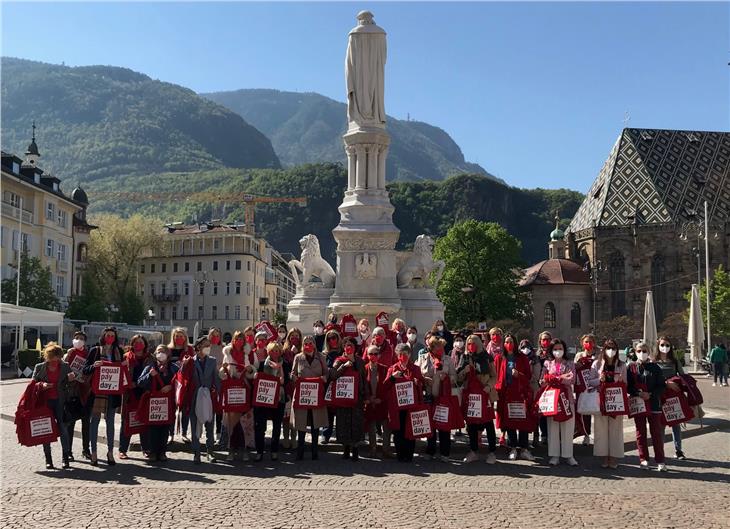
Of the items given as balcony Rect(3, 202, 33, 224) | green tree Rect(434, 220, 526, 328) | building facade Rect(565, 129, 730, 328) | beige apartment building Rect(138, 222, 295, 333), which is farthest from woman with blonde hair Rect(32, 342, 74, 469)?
building facade Rect(565, 129, 730, 328)

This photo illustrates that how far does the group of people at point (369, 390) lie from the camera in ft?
36.4

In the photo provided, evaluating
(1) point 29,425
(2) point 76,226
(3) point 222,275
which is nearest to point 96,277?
(2) point 76,226

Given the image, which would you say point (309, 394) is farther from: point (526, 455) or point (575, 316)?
point (575, 316)

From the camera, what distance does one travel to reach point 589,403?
36.4ft

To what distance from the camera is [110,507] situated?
8414 millimetres

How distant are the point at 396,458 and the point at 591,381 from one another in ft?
10.4

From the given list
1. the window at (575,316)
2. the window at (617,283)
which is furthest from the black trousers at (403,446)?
the window at (617,283)

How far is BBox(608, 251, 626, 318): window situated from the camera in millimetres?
73125

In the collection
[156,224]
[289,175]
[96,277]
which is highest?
[289,175]

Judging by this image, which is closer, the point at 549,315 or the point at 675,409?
the point at 675,409

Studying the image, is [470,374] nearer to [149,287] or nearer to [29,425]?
[29,425]

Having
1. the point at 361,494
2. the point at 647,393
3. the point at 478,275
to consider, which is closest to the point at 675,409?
the point at 647,393

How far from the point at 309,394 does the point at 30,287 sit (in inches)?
1361

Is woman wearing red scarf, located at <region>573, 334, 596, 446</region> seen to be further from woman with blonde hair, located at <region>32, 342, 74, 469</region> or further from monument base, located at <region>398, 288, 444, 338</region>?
monument base, located at <region>398, 288, 444, 338</region>
